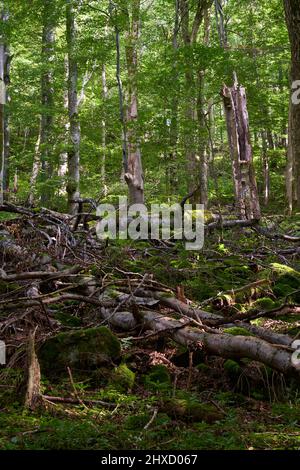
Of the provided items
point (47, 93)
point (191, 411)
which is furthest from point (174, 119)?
point (191, 411)

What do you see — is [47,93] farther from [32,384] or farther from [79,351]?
[32,384]

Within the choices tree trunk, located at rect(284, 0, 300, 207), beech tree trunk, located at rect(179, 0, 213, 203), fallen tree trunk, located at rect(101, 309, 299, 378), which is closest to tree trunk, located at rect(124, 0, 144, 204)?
beech tree trunk, located at rect(179, 0, 213, 203)

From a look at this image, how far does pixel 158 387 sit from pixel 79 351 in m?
0.87

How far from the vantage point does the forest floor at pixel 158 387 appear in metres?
3.39

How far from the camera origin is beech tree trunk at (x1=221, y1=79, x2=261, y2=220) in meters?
12.8

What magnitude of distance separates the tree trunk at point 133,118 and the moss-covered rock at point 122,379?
10.3 m

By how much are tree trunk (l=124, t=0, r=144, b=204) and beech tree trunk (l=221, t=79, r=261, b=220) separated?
2742 mm

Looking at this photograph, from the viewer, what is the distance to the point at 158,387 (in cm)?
443

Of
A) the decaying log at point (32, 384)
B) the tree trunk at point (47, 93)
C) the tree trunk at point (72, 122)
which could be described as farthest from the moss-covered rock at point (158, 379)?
the tree trunk at point (47, 93)

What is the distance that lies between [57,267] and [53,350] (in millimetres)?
2775

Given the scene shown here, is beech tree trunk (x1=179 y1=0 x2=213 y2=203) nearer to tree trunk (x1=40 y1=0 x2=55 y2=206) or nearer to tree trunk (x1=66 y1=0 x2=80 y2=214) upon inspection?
tree trunk (x1=66 y1=0 x2=80 y2=214)
